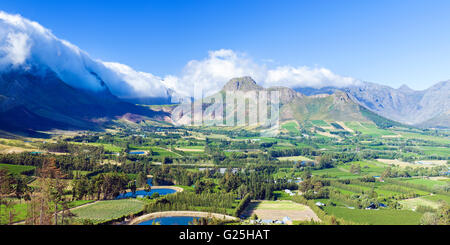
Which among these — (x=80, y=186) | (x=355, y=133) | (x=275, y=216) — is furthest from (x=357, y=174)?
(x=355, y=133)

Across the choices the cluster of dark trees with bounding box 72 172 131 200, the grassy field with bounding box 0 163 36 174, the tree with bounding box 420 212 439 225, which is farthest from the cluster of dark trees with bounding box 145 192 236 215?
the grassy field with bounding box 0 163 36 174

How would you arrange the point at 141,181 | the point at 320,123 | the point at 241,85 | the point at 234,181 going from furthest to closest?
the point at 241,85 → the point at 320,123 → the point at 141,181 → the point at 234,181

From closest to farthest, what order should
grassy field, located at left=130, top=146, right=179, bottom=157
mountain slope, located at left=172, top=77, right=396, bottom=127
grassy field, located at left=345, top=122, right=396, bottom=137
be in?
1. grassy field, located at left=130, top=146, right=179, bottom=157
2. grassy field, located at left=345, top=122, right=396, bottom=137
3. mountain slope, located at left=172, top=77, right=396, bottom=127

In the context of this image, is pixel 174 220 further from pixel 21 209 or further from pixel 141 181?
pixel 141 181

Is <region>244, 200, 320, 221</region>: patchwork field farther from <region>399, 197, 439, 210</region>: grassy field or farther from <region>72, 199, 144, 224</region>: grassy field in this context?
<region>399, 197, 439, 210</region>: grassy field

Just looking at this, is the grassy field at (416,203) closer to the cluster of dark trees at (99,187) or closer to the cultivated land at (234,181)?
the cultivated land at (234,181)

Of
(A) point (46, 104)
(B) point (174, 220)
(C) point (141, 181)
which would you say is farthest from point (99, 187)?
(A) point (46, 104)

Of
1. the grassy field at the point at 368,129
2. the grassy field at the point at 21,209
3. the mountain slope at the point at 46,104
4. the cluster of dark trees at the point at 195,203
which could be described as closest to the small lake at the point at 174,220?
the cluster of dark trees at the point at 195,203
